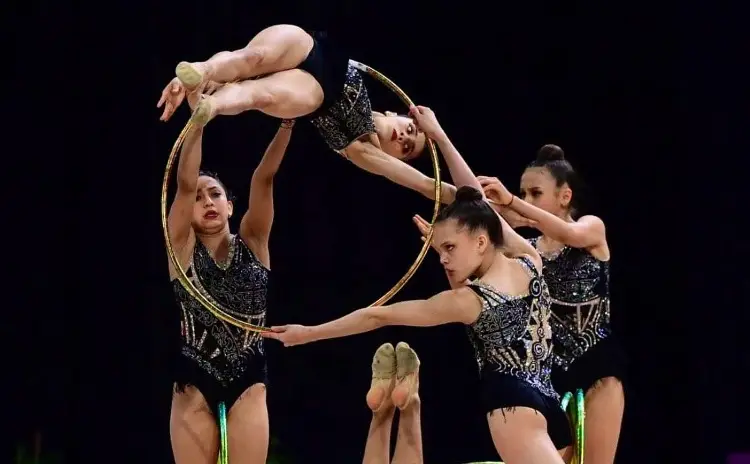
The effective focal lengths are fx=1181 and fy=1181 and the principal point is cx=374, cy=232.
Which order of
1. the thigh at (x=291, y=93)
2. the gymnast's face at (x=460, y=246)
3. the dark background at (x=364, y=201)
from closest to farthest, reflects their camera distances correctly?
the gymnast's face at (x=460, y=246), the thigh at (x=291, y=93), the dark background at (x=364, y=201)

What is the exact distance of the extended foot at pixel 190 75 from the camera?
10.1 ft

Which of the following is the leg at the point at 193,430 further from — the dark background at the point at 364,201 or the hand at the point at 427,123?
the hand at the point at 427,123

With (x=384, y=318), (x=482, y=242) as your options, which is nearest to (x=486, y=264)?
(x=482, y=242)

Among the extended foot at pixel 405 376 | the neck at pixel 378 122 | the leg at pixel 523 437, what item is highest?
the neck at pixel 378 122

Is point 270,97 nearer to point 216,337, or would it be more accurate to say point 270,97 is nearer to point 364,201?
point 216,337

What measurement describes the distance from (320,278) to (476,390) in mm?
848

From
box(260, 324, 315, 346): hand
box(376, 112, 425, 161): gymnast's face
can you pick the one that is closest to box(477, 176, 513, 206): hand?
box(376, 112, 425, 161): gymnast's face

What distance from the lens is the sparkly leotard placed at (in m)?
3.31

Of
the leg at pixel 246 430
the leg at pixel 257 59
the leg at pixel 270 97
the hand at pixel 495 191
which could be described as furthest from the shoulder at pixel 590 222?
the leg at pixel 246 430

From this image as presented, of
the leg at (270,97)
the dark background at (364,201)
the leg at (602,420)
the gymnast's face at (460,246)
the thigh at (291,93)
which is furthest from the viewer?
the dark background at (364,201)

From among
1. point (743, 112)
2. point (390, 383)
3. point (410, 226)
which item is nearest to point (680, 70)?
point (743, 112)

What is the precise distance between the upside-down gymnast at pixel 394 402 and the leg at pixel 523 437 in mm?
537

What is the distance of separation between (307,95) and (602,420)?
1480 mm

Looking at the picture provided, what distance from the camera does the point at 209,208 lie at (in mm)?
3785
